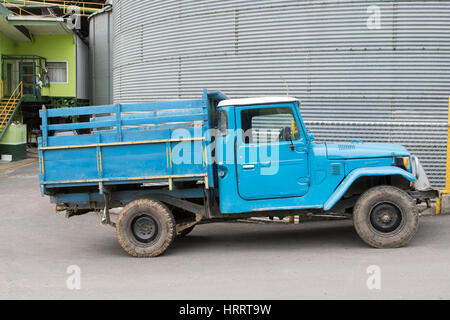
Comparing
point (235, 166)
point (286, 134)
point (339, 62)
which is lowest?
point (235, 166)

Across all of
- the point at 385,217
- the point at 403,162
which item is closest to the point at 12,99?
the point at 403,162

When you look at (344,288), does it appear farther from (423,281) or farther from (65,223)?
(65,223)

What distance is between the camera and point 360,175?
7.00 m

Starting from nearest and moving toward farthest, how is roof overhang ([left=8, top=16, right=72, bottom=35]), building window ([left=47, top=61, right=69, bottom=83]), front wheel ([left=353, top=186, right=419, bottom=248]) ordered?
front wheel ([left=353, top=186, right=419, bottom=248]), roof overhang ([left=8, top=16, right=72, bottom=35]), building window ([left=47, top=61, right=69, bottom=83])

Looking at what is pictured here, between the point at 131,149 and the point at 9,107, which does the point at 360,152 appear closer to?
the point at 131,149

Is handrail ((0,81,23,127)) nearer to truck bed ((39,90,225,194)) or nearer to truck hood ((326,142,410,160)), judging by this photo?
truck bed ((39,90,225,194))

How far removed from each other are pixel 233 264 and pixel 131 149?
7.70 ft

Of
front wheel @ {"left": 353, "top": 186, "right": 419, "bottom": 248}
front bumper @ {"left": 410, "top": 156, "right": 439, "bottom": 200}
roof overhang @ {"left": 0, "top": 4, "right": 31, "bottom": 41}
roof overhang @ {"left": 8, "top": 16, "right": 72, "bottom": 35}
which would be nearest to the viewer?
front wheel @ {"left": 353, "top": 186, "right": 419, "bottom": 248}

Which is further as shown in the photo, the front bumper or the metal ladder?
the metal ladder

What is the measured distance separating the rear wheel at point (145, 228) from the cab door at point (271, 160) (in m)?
1.27

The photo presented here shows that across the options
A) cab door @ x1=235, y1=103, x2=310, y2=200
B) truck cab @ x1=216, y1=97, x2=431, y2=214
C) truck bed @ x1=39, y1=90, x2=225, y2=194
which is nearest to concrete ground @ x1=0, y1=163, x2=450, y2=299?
truck cab @ x1=216, y1=97, x2=431, y2=214

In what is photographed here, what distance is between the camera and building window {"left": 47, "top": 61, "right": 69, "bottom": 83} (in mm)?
27625

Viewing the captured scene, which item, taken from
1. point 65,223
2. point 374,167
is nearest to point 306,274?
point 374,167

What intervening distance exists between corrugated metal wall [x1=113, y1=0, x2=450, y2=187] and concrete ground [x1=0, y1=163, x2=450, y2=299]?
235 centimetres
